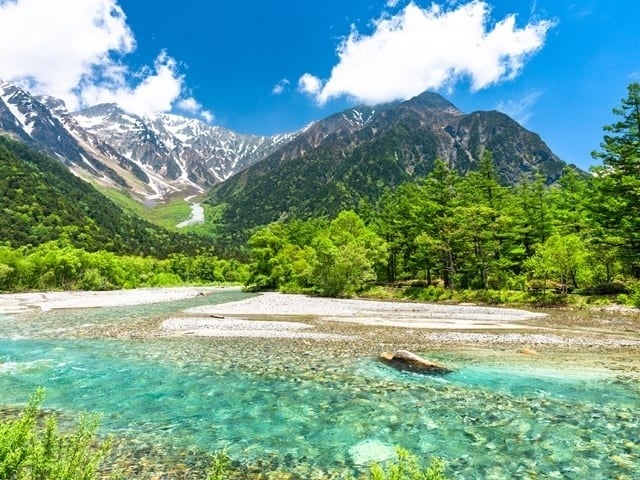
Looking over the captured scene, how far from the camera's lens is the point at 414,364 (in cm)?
1916

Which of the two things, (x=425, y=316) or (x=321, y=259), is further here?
(x=321, y=259)

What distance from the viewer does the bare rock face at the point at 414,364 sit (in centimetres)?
1878

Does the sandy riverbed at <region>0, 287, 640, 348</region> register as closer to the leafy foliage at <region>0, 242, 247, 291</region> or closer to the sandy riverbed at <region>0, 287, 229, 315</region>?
the sandy riverbed at <region>0, 287, 229, 315</region>

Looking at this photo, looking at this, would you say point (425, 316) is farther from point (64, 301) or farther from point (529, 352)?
point (64, 301)

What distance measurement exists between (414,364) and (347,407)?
6035 millimetres

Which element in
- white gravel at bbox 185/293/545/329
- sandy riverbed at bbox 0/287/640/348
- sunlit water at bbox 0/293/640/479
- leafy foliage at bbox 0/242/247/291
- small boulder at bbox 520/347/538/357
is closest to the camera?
sunlit water at bbox 0/293/640/479

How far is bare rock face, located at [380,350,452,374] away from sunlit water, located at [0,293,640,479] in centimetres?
86

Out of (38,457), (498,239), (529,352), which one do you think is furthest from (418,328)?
(498,239)

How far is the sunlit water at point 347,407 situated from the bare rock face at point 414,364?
0.86 m

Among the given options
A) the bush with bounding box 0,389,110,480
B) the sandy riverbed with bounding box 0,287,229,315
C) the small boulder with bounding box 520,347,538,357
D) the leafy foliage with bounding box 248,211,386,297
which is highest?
the leafy foliage with bounding box 248,211,386,297

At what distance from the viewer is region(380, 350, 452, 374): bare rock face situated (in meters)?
18.8

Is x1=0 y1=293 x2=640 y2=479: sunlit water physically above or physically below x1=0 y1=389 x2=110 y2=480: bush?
below

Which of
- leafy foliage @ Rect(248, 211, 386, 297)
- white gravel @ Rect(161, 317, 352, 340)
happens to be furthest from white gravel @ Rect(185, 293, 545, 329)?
leafy foliage @ Rect(248, 211, 386, 297)

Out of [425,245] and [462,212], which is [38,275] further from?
[462,212]
